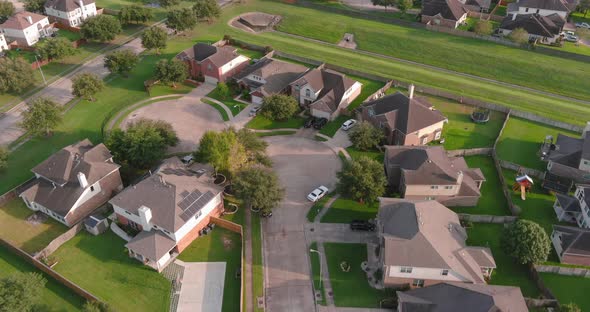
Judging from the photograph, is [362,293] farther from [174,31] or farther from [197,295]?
[174,31]

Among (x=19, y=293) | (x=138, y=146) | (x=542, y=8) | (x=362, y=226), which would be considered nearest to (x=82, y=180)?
(x=138, y=146)

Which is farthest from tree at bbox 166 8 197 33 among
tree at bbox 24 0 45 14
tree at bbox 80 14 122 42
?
tree at bbox 24 0 45 14

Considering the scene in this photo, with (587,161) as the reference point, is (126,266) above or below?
below

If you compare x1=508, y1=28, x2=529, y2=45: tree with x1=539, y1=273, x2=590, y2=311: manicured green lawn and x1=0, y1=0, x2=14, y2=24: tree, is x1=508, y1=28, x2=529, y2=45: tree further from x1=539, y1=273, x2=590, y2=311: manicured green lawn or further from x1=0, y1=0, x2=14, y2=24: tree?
x1=0, y1=0, x2=14, y2=24: tree

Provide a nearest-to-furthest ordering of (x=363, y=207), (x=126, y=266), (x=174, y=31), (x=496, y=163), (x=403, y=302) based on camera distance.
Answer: (x=403, y=302), (x=126, y=266), (x=363, y=207), (x=496, y=163), (x=174, y=31)

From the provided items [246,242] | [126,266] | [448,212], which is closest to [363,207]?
[448,212]

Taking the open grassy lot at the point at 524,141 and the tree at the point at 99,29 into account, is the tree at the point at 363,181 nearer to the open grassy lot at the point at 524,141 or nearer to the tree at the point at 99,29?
the open grassy lot at the point at 524,141

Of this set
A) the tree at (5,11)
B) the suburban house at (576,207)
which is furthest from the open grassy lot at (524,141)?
the tree at (5,11)
